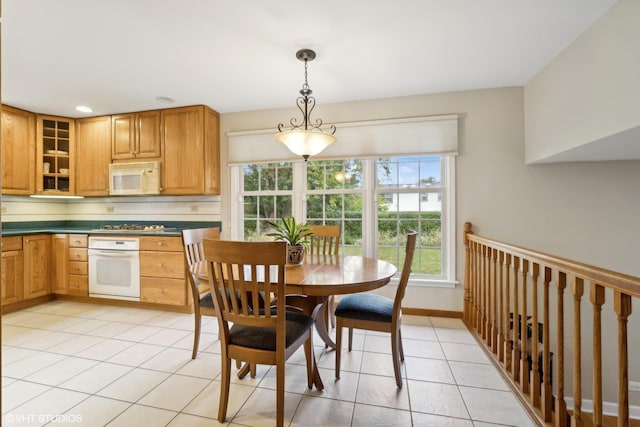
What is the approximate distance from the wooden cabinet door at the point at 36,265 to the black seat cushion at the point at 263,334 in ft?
10.5

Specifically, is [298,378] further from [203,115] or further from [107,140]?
[107,140]

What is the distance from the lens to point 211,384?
2.23 m

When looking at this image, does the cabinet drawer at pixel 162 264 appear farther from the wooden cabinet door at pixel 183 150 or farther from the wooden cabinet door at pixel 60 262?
the wooden cabinet door at pixel 60 262

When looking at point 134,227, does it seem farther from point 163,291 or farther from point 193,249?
point 193,249

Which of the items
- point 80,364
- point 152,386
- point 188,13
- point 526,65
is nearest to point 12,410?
point 80,364

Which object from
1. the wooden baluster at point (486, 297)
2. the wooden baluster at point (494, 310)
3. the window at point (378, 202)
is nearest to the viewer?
the wooden baluster at point (494, 310)

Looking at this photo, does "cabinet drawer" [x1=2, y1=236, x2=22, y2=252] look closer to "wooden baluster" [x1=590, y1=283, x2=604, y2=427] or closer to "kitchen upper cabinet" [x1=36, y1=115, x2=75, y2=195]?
"kitchen upper cabinet" [x1=36, y1=115, x2=75, y2=195]

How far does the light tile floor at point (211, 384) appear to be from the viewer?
6.34 ft

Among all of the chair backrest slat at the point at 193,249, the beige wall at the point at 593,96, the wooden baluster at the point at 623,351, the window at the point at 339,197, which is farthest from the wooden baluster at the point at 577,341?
the chair backrest slat at the point at 193,249

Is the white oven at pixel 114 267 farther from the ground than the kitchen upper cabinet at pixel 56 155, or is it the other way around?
the kitchen upper cabinet at pixel 56 155

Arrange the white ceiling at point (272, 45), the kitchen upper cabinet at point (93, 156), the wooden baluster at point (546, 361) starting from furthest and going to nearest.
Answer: the kitchen upper cabinet at point (93, 156) → the white ceiling at point (272, 45) → the wooden baluster at point (546, 361)

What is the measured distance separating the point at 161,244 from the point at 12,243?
5.25 feet

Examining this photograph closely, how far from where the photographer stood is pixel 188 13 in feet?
7.04

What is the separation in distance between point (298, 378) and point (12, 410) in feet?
5.79
